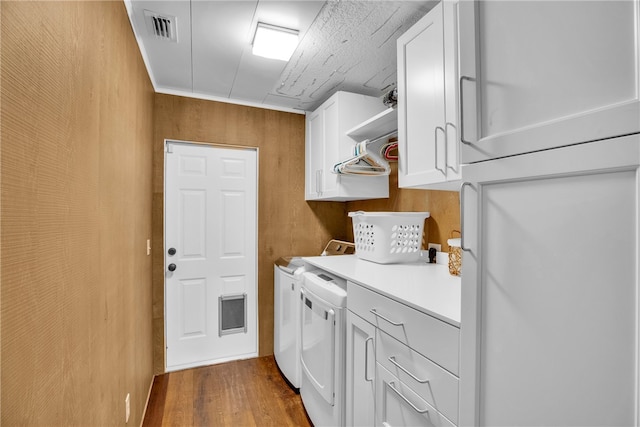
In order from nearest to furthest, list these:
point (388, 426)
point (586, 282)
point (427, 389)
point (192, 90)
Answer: point (586, 282) → point (427, 389) → point (388, 426) → point (192, 90)

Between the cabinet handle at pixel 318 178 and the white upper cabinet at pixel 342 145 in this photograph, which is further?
the cabinet handle at pixel 318 178

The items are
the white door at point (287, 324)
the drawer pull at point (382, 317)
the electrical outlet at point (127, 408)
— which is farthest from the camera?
the white door at point (287, 324)

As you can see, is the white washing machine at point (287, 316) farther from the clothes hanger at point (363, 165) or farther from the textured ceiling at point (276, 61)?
the textured ceiling at point (276, 61)

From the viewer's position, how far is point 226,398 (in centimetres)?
220

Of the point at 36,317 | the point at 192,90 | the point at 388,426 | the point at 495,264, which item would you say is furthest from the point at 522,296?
the point at 192,90

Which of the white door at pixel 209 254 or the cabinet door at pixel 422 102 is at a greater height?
the cabinet door at pixel 422 102

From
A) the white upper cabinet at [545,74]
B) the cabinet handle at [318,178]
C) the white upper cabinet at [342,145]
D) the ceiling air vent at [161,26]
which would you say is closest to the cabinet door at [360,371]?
the white upper cabinet at [545,74]

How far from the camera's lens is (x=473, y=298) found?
2.71 ft


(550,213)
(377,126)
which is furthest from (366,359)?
(377,126)

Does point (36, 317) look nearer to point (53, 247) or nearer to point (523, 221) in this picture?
point (53, 247)

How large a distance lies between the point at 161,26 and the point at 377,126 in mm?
1435

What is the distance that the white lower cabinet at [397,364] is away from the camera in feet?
3.15

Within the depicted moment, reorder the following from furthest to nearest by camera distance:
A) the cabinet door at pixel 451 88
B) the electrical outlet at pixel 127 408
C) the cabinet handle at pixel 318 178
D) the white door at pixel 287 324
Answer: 1. the cabinet handle at pixel 318 178
2. the white door at pixel 287 324
3. the electrical outlet at pixel 127 408
4. the cabinet door at pixel 451 88

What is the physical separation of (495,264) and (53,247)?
1.11 m
